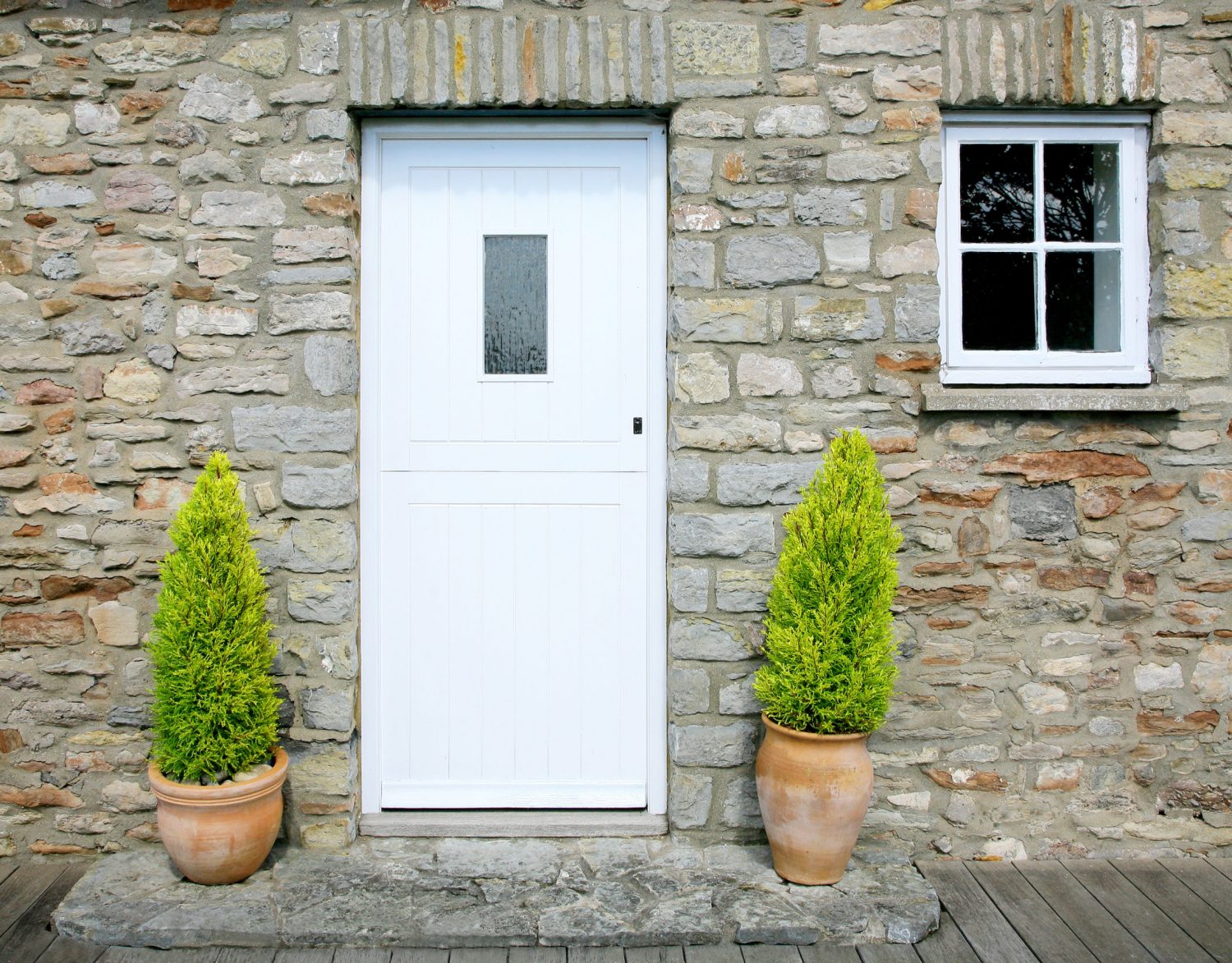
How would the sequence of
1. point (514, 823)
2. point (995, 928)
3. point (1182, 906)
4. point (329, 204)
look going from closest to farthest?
A: point (995, 928)
point (1182, 906)
point (329, 204)
point (514, 823)

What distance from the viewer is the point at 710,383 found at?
3188mm

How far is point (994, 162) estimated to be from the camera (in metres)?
3.36

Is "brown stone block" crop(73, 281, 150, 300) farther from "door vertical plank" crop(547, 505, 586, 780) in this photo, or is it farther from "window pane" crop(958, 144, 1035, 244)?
"window pane" crop(958, 144, 1035, 244)

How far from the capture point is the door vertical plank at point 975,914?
8.93ft

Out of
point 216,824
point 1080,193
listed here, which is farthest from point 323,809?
point 1080,193

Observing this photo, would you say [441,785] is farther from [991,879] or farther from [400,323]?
[991,879]

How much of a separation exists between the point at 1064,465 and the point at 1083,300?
614 millimetres

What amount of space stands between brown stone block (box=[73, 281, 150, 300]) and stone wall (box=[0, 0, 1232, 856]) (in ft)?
0.04

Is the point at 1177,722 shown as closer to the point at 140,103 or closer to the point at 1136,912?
the point at 1136,912

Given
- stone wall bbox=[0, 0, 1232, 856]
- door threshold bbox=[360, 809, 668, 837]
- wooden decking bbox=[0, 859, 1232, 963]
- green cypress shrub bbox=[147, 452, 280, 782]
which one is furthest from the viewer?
door threshold bbox=[360, 809, 668, 837]

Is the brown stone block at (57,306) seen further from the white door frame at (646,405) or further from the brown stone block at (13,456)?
the white door frame at (646,405)

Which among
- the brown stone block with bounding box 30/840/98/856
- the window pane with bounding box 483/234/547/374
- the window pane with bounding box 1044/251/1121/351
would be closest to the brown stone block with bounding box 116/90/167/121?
the window pane with bounding box 483/234/547/374

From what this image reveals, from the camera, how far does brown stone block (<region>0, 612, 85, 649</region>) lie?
10.6 feet

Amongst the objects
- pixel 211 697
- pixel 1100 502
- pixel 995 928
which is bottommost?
pixel 995 928
